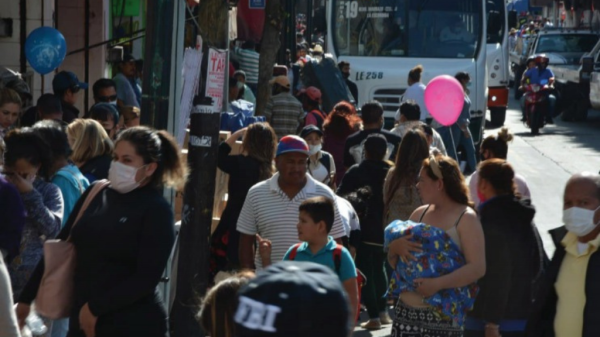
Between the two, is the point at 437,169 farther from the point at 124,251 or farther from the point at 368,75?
the point at 368,75

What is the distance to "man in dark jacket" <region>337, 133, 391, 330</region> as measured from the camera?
29.7 feet

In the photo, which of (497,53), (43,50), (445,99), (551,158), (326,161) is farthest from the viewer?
(497,53)

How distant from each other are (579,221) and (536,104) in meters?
21.0

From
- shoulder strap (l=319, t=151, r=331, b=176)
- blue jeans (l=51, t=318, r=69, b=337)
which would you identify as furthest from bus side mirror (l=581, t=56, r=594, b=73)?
blue jeans (l=51, t=318, r=69, b=337)

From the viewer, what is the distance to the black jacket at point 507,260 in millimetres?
6352

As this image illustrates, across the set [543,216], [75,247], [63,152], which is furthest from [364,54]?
[75,247]

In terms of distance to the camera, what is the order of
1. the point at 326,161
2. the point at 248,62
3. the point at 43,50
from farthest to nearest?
the point at 248,62 → the point at 43,50 → the point at 326,161

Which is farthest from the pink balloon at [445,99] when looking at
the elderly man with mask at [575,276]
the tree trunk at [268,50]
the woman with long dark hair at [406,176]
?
the elderly man with mask at [575,276]

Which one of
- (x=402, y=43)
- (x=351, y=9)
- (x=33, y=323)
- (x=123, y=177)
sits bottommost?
(x=33, y=323)

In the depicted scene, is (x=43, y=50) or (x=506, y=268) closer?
(x=506, y=268)

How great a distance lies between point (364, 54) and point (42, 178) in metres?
14.4

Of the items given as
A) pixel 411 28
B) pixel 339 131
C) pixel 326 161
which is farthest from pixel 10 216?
pixel 411 28

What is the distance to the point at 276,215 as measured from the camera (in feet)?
22.4

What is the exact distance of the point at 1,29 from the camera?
1330 centimetres
